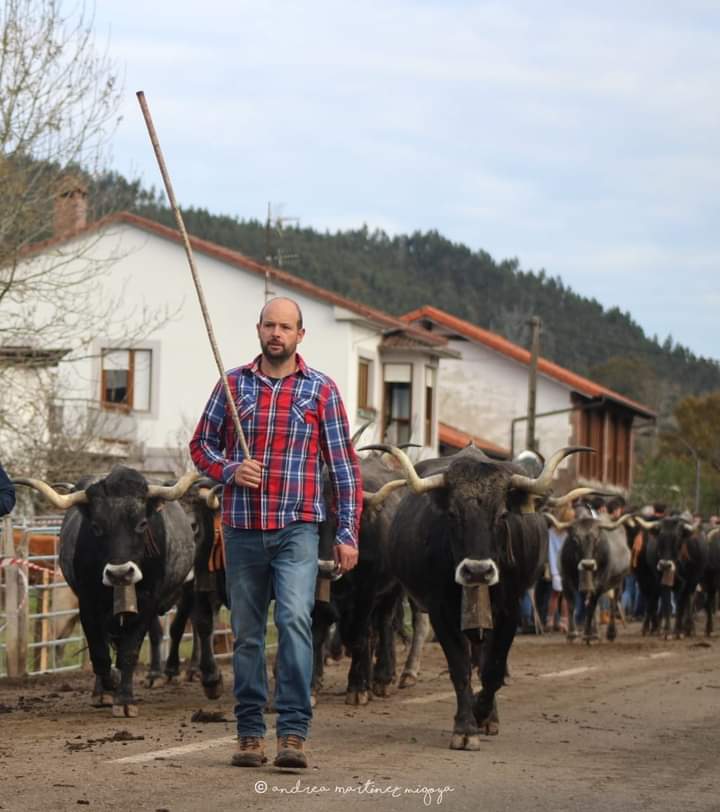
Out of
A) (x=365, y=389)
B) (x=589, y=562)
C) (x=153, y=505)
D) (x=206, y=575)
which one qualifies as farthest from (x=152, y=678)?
(x=365, y=389)

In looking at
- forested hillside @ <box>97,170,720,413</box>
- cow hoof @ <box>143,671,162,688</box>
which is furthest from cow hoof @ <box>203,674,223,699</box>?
forested hillside @ <box>97,170,720,413</box>

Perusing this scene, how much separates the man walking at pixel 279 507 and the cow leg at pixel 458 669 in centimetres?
179

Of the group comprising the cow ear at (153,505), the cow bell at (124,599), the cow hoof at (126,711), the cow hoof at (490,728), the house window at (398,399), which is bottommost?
the cow hoof at (126,711)

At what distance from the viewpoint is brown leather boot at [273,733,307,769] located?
863 centimetres

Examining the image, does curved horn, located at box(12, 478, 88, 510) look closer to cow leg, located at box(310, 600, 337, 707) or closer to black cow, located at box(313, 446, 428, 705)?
cow leg, located at box(310, 600, 337, 707)

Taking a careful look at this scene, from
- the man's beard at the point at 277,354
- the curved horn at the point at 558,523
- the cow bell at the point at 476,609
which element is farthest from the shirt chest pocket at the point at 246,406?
the curved horn at the point at 558,523

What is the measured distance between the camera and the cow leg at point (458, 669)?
1034 cm

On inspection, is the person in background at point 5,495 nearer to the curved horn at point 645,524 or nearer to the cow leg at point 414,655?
the cow leg at point 414,655

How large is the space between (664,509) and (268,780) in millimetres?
23500

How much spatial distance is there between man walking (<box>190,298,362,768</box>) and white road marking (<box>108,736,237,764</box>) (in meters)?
0.62

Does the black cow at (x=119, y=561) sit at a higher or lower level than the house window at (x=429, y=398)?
lower

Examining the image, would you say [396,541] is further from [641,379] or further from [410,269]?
[410,269]

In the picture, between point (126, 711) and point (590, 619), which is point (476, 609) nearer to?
point (126, 711)

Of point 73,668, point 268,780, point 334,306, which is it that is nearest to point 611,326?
point 334,306
